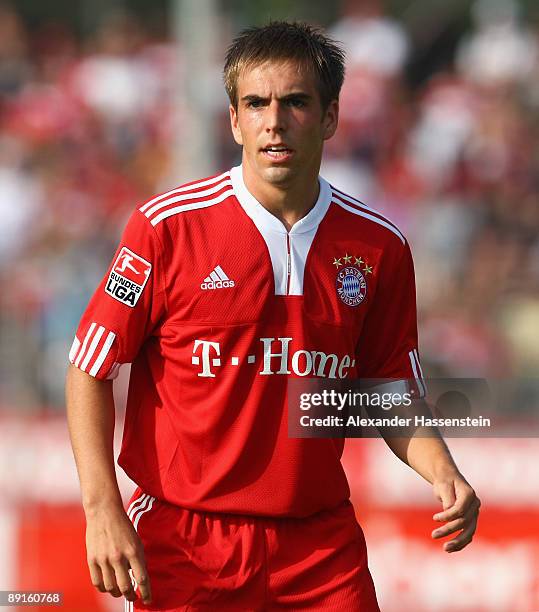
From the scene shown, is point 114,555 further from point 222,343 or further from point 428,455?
point 428,455

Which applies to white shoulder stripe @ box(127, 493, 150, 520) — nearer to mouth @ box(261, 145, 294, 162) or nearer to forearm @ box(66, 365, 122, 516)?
forearm @ box(66, 365, 122, 516)

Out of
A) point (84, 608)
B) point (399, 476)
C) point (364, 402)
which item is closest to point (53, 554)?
point (84, 608)

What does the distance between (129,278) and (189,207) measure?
0.29m

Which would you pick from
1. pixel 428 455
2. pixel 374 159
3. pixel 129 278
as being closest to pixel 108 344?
pixel 129 278

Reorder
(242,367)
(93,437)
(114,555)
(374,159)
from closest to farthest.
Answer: (114,555), (93,437), (242,367), (374,159)

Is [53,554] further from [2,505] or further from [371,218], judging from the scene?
[371,218]

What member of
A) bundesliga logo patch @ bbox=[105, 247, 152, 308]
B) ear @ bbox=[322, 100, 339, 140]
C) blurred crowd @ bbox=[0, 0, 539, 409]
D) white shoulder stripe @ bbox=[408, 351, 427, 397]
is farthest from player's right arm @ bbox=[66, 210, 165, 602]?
blurred crowd @ bbox=[0, 0, 539, 409]

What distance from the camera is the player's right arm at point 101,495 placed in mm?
3361

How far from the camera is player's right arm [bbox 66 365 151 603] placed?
336cm

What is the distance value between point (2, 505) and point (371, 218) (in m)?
4.61

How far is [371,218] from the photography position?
12.8ft

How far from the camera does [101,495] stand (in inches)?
135

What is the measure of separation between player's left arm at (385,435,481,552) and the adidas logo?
78 centimetres

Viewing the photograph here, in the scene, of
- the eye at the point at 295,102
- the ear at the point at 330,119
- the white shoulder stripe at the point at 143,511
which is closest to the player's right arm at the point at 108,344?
the white shoulder stripe at the point at 143,511
